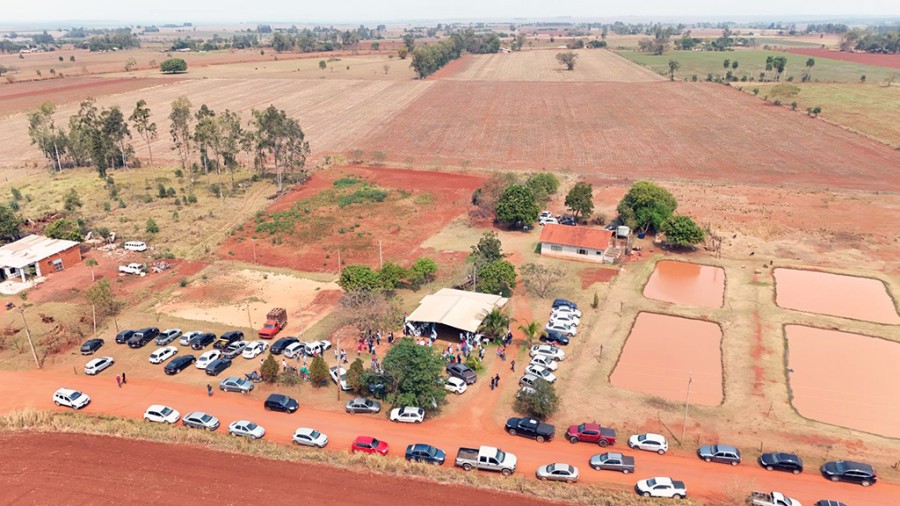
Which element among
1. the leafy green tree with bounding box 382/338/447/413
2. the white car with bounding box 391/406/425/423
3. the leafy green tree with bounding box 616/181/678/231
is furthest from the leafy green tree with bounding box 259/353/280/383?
the leafy green tree with bounding box 616/181/678/231

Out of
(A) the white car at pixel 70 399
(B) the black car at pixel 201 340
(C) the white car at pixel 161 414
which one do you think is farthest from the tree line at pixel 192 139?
(C) the white car at pixel 161 414

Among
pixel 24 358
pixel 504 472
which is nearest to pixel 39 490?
pixel 24 358

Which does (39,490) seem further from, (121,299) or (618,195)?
(618,195)

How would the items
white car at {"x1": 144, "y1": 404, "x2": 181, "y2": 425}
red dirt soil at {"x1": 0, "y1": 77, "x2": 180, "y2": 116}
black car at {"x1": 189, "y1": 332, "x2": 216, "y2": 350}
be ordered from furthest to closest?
red dirt soil at {"x1": 0, "y1": 77, "x2": 180, "y2": 116} < black car at {"x1": 189, "y1": 332, "x2": 216, "y2": 350} < white car at {"x1": 144, "y1": 404, "x2": 181, "y2": 425}

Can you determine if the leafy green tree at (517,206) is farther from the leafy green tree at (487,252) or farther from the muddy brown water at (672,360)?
the muddy brown water at (672,360)

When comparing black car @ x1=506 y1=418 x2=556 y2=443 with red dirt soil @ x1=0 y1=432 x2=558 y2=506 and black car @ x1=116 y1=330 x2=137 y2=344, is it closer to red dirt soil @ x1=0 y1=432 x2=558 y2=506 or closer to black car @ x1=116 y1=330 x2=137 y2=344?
red dirt soil @ x1=0 y1=432 x2=558 y2=506

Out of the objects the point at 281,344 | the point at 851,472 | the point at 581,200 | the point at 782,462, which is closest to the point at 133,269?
the point at 281,344
